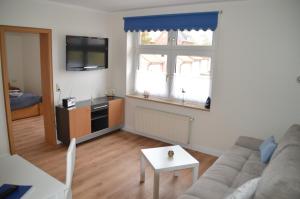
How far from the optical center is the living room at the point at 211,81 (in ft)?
9.96

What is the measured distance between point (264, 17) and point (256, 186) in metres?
2.38

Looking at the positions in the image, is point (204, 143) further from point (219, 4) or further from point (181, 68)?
point (219, 4)

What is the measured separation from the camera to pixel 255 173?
238 centimetres

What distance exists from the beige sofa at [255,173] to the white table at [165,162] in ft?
0.93

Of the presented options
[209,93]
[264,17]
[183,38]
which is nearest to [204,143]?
[209,93]

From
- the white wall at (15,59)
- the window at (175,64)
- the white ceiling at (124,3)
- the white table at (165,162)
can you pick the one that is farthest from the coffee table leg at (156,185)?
the white wall at (15,59)

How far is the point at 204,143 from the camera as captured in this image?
392 cm

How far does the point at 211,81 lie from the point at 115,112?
1.97 metres

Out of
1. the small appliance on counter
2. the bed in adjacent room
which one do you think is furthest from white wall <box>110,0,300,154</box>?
the bed in adjacent room

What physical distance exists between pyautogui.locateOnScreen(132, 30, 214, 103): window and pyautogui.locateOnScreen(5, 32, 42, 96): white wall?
2934 millimetres

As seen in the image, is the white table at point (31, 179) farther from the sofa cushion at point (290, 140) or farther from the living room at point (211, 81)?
the sofa cushion at point (290, 140)

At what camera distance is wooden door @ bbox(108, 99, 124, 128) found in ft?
15.0

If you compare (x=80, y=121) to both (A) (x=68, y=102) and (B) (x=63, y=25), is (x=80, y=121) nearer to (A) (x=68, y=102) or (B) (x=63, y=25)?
(A) (x=68, y=102)

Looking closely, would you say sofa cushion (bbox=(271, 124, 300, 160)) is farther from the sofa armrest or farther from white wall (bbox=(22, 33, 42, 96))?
white wall (bbox=(22, 33, 42, 96))
